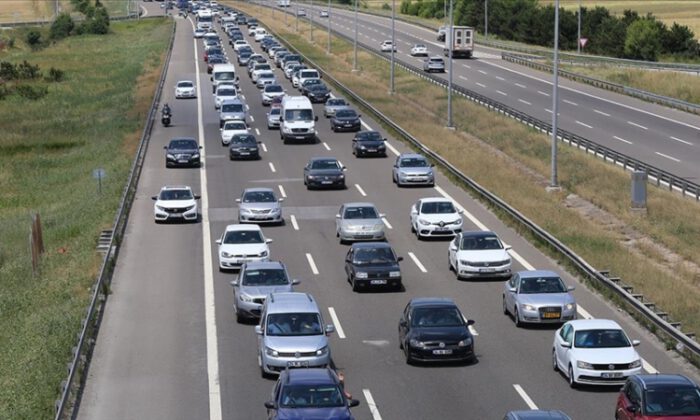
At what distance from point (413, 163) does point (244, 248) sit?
17403 millimetres

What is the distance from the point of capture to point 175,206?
159 feet

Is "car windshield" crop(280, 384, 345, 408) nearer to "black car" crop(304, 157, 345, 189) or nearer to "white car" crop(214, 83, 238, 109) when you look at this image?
"black car" crop(304, 157, 345, 189)

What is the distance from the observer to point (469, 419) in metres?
25.4

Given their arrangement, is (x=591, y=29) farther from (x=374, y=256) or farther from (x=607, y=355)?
(x=607, y=355)

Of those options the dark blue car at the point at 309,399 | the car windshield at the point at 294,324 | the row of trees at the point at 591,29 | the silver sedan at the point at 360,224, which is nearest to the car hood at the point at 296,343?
the car windshield at the point at 294,324

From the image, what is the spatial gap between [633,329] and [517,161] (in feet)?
99.1

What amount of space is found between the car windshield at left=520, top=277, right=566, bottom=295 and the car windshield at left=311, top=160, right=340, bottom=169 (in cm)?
2335

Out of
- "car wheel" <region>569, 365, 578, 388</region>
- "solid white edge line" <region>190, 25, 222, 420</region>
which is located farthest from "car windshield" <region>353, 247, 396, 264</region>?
"car wheel" <region>569, 365, 578, 388</region>

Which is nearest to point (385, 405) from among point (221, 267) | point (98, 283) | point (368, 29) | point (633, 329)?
point (633, 329)

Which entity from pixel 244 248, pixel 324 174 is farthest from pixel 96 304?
pixel 324 174

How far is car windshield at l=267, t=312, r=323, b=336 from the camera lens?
94.9ft

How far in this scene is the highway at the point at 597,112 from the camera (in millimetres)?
67688

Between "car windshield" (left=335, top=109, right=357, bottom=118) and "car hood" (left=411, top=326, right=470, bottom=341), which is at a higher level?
"car hood" (left=411, top=326, right=470, bottom=341)

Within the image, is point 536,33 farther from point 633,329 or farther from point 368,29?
point 633,329
